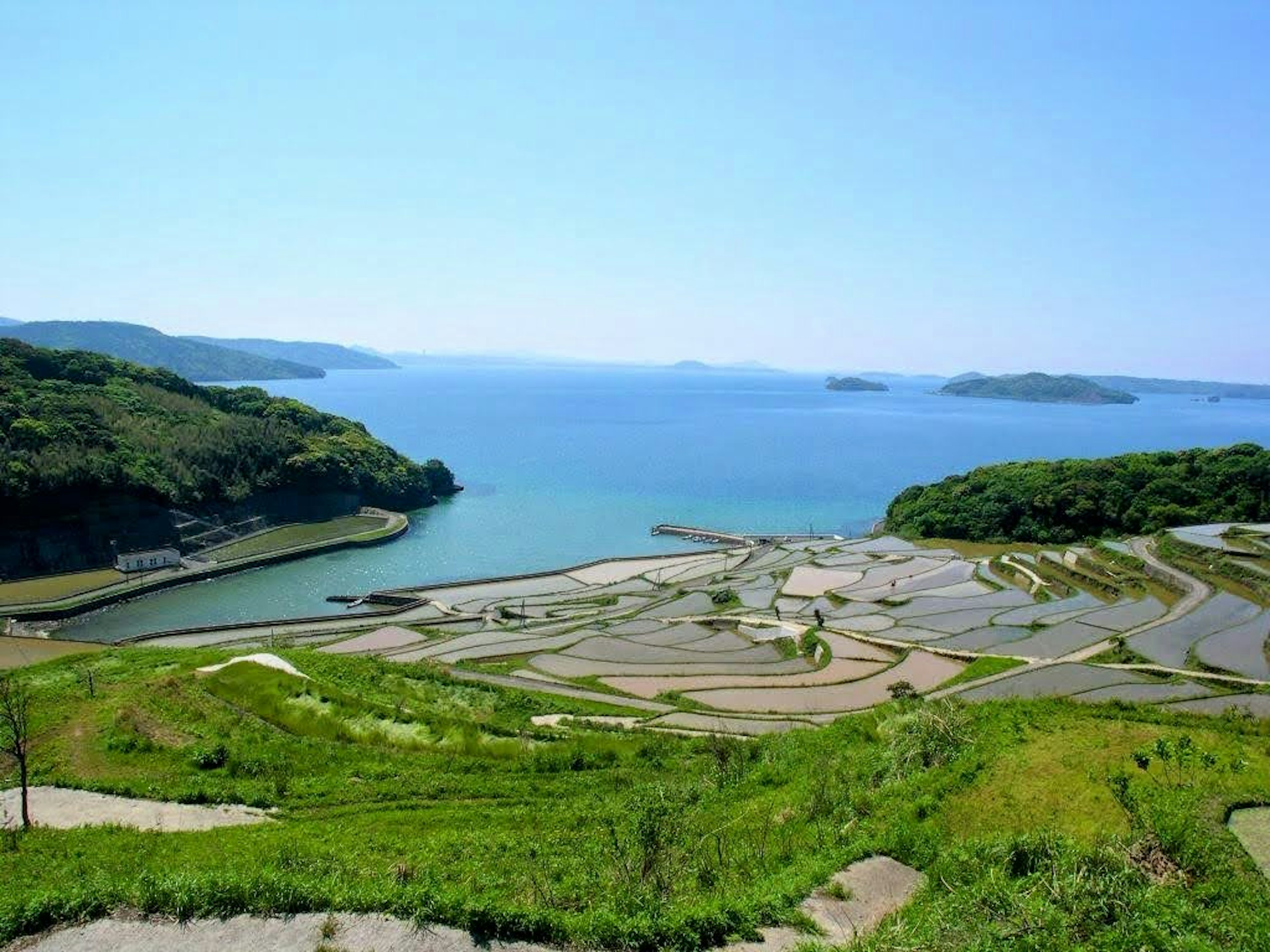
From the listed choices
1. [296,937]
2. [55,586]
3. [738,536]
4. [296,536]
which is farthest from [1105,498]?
[55,586]

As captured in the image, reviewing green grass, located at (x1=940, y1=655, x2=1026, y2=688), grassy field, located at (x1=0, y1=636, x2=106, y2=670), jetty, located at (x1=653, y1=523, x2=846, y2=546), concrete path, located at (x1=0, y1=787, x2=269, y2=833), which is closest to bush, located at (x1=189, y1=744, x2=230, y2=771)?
concrete path, located at (x1=0, y1=787, x2=269, y2=833)

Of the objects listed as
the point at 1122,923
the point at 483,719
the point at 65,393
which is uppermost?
the point at 65,393

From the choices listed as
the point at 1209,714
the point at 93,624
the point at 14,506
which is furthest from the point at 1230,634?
the point at 14,506

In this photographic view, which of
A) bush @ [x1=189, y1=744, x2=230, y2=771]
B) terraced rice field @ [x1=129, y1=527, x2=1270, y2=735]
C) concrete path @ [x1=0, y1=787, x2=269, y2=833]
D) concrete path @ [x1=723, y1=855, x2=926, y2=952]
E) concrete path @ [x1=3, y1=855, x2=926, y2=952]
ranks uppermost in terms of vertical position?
concrete path @ [x1=3, y1=855, x2=926, y2=952]

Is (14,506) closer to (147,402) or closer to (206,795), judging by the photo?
(147,402)

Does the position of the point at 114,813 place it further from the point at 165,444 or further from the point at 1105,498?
the point at 1105,498

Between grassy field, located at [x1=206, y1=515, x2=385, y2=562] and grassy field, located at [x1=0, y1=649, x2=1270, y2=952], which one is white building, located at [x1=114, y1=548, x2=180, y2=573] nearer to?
grassy field, located at [x1=206, y1=515, x2=385, y2=562]
